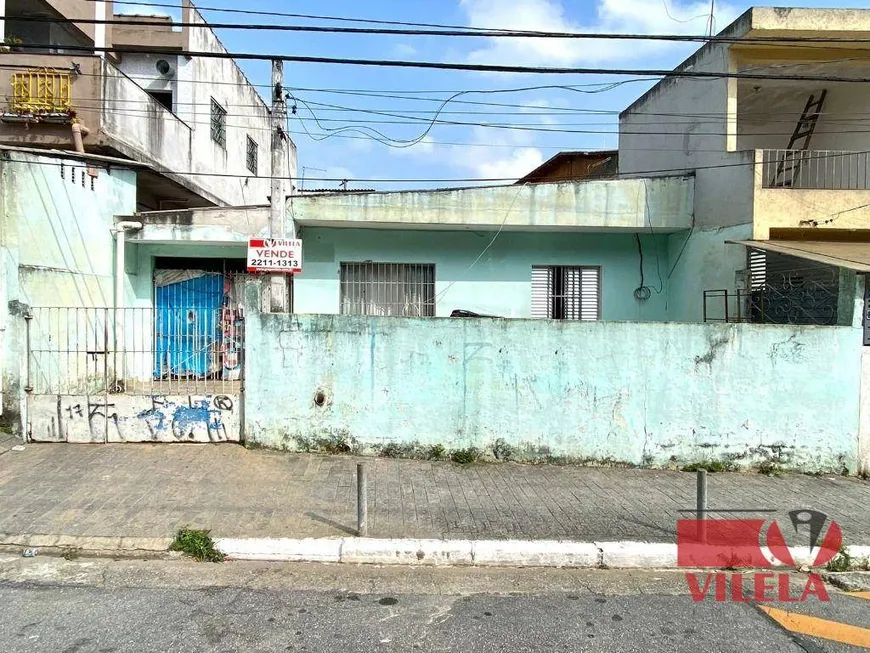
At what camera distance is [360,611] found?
3.54 m

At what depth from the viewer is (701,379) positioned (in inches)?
266

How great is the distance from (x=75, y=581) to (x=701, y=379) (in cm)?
655

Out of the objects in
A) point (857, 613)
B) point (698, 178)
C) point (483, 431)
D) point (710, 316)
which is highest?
point (698, 178)

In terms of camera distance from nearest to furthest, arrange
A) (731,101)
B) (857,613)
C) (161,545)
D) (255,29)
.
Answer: (857,613), (161,545), (255,29), (731,101)

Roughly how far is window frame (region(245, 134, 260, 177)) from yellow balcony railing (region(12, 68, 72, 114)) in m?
7.17

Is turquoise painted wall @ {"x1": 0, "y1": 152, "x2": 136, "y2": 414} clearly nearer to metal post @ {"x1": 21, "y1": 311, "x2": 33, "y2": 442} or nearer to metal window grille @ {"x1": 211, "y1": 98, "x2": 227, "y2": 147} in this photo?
metal post @ {"x1": 21, "y1": 311, "x2": 33, "y2": 442}

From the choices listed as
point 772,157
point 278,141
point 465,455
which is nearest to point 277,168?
point 278,141

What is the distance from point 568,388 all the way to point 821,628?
356 centimetres

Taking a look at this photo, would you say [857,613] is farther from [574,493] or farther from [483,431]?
[483,431]

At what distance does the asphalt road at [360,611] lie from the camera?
3168 mm

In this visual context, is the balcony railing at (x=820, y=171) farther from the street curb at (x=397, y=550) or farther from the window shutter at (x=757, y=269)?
the street curb at (x=397, y=550)

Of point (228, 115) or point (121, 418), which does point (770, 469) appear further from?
point (228, 115)

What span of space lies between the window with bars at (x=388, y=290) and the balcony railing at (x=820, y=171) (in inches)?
244

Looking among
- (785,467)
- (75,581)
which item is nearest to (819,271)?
(785,467)
